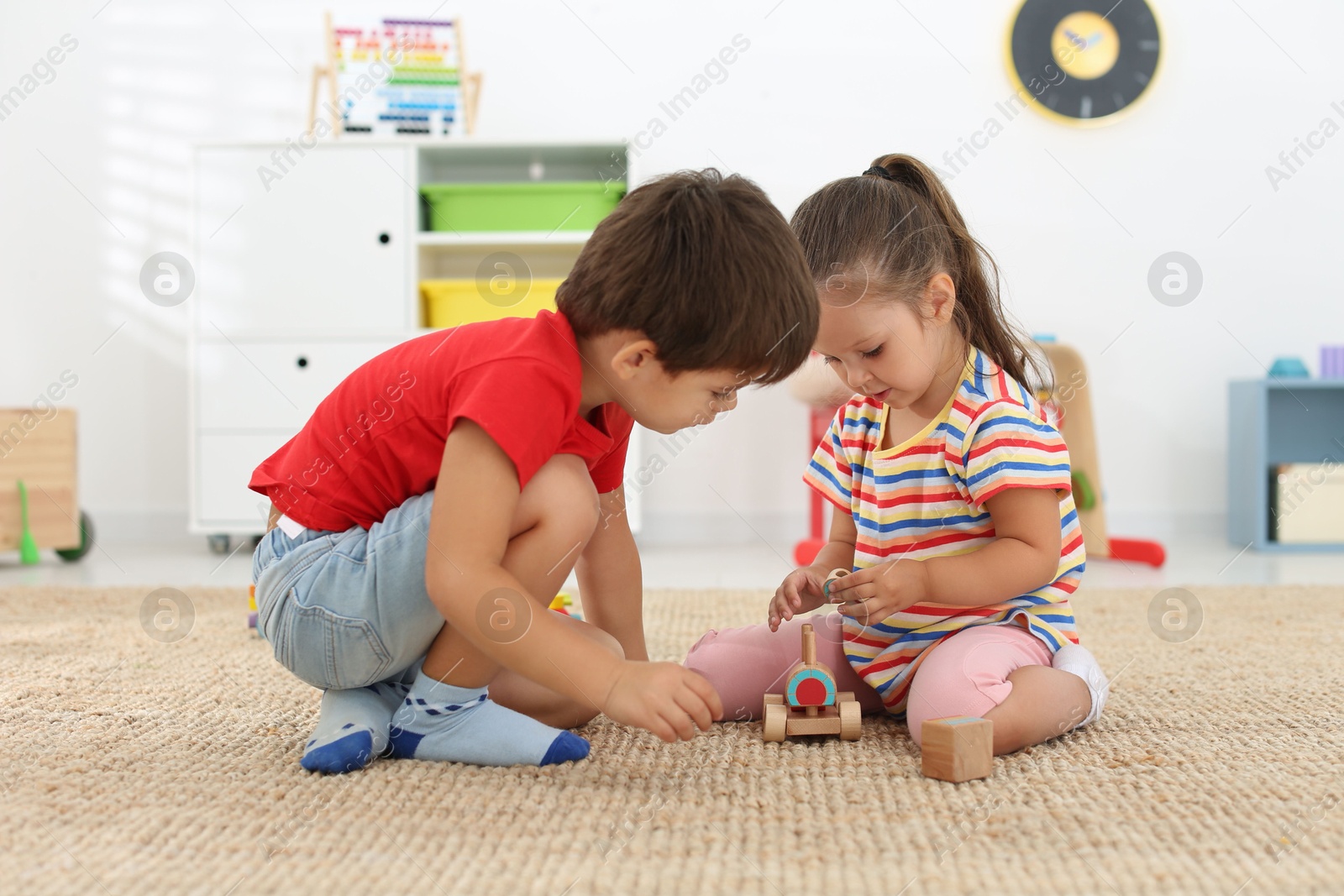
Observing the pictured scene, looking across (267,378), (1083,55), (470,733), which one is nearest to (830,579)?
(470,733)

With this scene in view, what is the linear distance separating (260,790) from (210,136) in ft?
7.14

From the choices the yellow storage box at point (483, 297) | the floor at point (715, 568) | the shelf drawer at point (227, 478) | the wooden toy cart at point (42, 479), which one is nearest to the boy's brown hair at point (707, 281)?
the floor at point (715, 568)

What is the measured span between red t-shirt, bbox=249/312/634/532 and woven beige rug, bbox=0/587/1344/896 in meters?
0.18

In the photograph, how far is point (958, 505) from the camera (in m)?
0.81

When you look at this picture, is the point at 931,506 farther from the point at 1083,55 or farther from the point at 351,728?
the point at 1083,55

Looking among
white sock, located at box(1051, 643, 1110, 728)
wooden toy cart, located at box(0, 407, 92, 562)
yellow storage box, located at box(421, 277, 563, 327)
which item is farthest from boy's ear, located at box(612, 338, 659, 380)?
wooden toy cart, located at box(0, 407, 92, 562)

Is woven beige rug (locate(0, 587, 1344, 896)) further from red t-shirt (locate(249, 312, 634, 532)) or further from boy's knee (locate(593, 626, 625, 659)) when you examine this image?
red t-shirt (locate(249, 312, 634, 532))

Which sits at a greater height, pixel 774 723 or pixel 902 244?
pixel 902 244

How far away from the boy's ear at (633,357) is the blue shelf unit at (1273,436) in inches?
78.7

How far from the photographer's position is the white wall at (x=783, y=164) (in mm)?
2379

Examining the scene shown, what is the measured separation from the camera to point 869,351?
2.60 ft

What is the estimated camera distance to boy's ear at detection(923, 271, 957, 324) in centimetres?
81

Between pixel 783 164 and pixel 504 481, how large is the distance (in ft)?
6.25

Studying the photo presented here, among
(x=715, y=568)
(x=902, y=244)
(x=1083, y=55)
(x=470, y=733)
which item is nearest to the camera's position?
(x=470, y=733)
